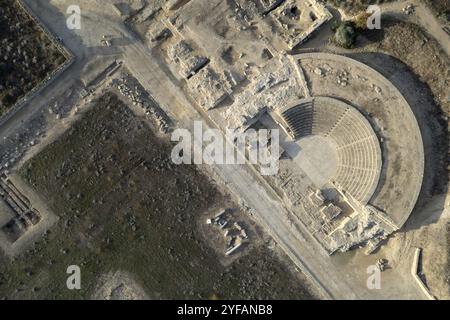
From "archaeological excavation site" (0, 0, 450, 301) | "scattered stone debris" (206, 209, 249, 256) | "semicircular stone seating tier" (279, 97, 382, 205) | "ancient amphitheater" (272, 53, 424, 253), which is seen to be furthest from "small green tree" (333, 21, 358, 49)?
"scattered stone debris" (206, 209, 249, 256)

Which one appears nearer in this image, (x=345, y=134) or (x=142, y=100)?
(x=345, y=134)

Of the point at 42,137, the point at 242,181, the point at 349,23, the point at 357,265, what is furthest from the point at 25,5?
the point at 357,265

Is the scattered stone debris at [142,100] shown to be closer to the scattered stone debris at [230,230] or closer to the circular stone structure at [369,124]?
the scattered stone debris at [230,230]

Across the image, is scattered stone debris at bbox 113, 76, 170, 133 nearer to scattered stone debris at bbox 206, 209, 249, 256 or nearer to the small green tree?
scattered stone debris at bbox 206, 209, 249, 256

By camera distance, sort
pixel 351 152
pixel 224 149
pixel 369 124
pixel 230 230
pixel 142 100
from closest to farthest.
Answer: pixel 369 124 → pixel 351 152 → pixel 230 230 → pixel 224 149 → pixel 142 100

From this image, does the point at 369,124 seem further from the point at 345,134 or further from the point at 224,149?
the point at 224,149

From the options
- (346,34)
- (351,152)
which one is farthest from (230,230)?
(346,34)

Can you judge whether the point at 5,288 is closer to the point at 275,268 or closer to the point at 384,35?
the point at 275,268
